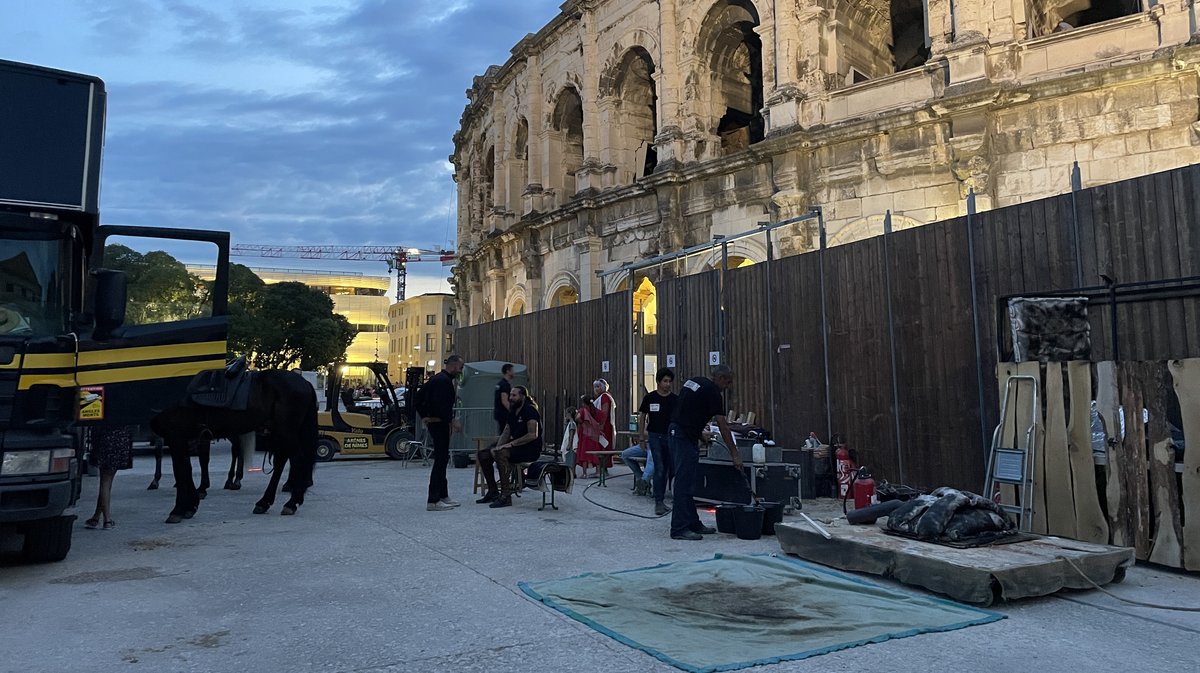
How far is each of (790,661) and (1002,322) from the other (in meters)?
5.09

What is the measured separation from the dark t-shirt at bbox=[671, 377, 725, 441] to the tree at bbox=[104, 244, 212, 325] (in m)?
5.55

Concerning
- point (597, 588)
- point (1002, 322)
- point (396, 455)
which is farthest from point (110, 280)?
point (396, 455)

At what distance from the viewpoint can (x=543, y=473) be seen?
10109 millimetres

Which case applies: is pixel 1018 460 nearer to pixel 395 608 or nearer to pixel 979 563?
pixel 979 563

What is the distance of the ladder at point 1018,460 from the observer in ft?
23.2

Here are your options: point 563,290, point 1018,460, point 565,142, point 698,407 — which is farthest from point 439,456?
point 565,142

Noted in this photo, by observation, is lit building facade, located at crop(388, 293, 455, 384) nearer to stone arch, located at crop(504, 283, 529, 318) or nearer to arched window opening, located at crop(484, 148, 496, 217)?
arched window opening, located at crop(484, 148, 496, 217)

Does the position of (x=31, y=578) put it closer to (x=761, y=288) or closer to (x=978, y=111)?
(x=761, y=288)

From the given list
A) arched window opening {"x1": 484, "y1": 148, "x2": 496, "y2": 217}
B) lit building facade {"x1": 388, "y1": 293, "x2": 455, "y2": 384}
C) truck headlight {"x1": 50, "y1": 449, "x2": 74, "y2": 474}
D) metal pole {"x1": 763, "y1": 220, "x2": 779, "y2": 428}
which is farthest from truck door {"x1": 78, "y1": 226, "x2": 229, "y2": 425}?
lit building facade {"x1": 388, "y1": 293, "x2": 455, "y2": 384}

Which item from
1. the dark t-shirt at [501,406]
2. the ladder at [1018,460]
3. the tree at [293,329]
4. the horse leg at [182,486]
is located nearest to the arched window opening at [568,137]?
the dark t-shirt at [501,406]

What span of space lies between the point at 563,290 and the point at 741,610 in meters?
21.6

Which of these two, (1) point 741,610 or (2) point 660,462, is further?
(2) point 660,462

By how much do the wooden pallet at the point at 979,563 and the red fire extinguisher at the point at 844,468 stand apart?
3901 mm

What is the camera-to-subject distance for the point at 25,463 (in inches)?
246
